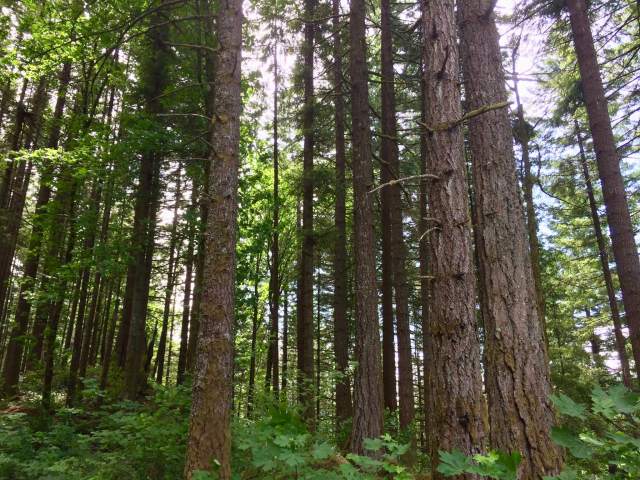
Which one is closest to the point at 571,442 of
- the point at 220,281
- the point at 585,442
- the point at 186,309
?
the point at 585,442

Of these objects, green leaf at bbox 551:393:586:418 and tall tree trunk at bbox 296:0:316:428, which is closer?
green leaf at bbox 551:393:586:418

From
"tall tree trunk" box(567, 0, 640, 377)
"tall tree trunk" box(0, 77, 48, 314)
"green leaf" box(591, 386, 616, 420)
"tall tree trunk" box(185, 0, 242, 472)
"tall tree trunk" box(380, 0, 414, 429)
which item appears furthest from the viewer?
"tall tree trunk" box(0, 77, 48, 314)

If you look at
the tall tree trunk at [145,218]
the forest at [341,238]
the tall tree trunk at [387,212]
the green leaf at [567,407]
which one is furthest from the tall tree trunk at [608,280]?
the tall tree trunk at [145,218]

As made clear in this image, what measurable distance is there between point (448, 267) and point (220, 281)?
3.01m

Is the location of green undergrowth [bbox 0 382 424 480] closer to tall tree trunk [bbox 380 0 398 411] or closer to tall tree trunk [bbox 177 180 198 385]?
tall tree trunk [bbox 380 0 398 411]

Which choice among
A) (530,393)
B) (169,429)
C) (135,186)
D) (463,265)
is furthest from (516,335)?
(135,186)

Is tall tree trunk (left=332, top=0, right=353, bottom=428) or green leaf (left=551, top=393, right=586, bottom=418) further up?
tall tree trunk (left=332, top=0, right=353, bottom=428)

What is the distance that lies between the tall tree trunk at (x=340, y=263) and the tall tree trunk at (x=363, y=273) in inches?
69.7

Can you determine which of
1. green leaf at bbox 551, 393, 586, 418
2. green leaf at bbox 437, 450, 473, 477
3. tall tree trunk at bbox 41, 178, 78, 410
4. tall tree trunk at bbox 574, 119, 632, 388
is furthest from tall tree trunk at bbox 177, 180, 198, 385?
tall tree trunk at bbox 574, 119, 632, 388

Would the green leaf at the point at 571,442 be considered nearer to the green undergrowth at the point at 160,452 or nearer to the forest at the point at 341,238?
the forest at the point at 341,238

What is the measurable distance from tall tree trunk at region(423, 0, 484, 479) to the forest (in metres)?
0.02

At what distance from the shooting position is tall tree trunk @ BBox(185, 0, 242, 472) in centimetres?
490

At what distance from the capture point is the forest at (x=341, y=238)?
3.91 m

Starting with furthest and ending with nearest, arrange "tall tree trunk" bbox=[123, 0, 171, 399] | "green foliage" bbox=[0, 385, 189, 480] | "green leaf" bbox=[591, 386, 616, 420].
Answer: "tall tree trunk" bbox=[123, 0, 171, 399]
"green foliage" bbox=[0, 385, 189, 480]
"green leaf" bbox=[591, 386, 616, 420]
